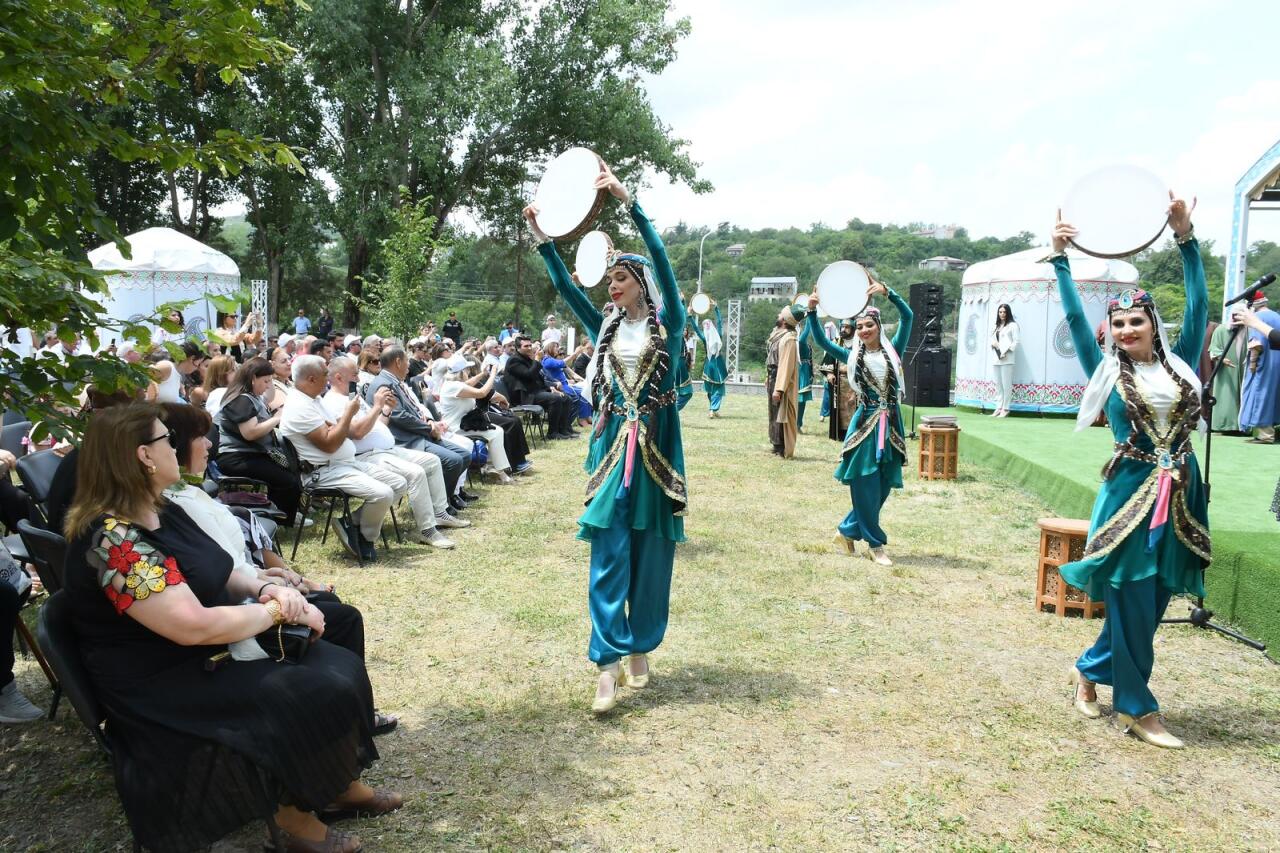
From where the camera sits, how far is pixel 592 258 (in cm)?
492

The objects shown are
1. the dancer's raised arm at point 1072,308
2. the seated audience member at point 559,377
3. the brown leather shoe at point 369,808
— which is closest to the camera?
the brown leather shoe at point 369,808

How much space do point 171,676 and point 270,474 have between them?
398 centimetres

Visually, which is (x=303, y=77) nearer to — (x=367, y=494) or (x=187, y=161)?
(x=367, y=494)

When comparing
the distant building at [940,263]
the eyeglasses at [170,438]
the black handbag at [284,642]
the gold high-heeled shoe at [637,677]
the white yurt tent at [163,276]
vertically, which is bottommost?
the gold high-heeled shoe at [637,677]

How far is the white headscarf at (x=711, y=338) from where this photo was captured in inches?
784

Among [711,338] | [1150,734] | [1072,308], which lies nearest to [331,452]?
[1072,308]

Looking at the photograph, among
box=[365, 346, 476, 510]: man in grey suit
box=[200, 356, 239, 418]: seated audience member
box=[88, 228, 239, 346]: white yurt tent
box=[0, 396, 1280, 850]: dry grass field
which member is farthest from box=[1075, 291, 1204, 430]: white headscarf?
box=[88, 228, 239, 346]: white yurt tent

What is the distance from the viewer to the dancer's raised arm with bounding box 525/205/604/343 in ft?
15.1

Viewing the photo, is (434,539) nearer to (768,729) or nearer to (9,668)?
(9,668)

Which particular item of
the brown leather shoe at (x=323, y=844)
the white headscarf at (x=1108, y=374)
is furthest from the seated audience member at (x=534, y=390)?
the brown leather shoe at (x=323, y=844)

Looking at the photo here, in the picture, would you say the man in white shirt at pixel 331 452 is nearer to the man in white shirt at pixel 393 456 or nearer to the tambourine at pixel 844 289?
the man in white shirt at pixel 393 456

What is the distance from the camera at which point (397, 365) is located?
8.27 m

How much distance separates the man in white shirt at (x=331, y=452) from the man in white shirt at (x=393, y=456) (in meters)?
0.16

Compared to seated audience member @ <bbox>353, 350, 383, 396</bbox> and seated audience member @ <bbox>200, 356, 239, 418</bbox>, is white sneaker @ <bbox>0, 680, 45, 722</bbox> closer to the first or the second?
seated audience member @ <bbox>200, 356, 239, 418</bbox>
